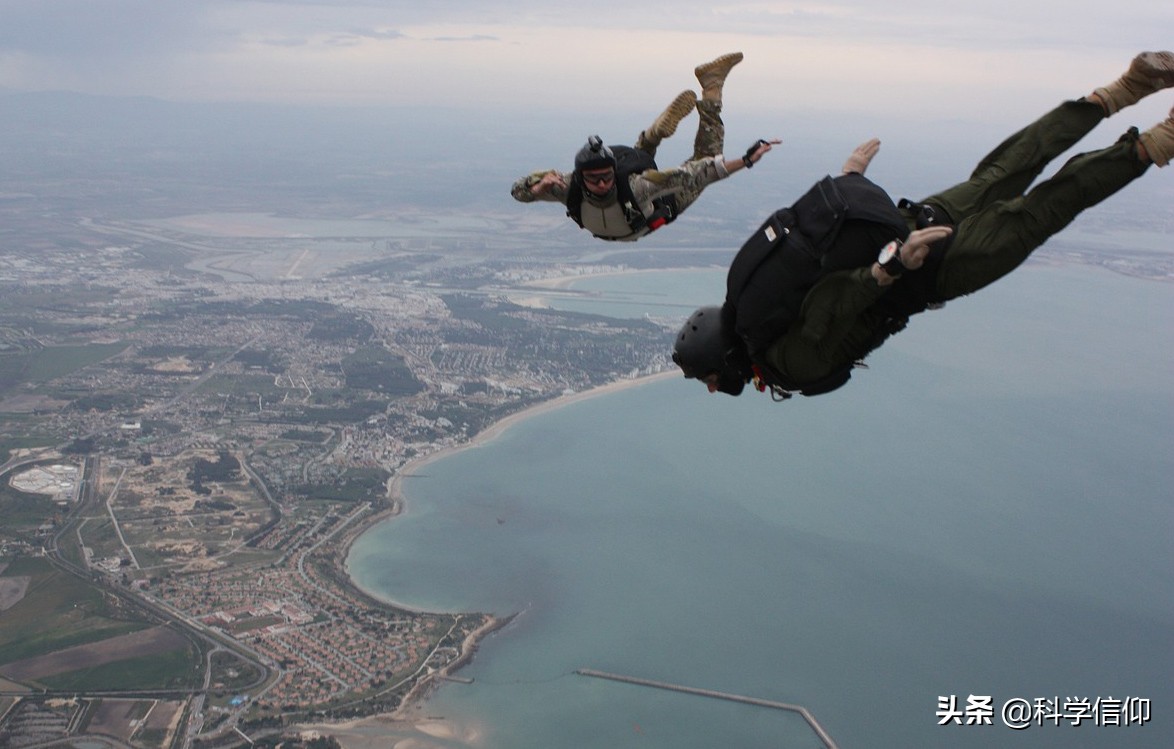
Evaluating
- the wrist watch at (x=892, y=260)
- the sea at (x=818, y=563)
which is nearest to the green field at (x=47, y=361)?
the sea at (x=818, y=563)

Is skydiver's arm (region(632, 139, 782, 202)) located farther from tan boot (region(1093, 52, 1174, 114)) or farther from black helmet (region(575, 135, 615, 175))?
tan boot (region(1093, 52, 1174, 114))

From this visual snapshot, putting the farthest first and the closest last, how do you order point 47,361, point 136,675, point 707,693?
point 47,361, point 136,675, point 707,693

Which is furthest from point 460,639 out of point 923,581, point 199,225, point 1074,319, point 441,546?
point 199,225

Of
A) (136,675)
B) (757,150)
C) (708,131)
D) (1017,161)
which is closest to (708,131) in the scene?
(708,131)

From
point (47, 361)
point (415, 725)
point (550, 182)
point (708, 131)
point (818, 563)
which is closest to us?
point (550, 182)

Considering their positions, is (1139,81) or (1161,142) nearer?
(1161,142)

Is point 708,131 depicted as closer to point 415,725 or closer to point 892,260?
point 892,260

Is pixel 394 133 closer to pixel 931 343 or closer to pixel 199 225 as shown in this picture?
pixel 199 225
